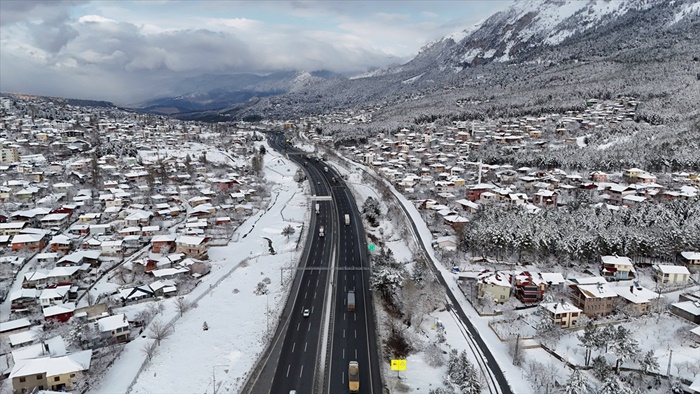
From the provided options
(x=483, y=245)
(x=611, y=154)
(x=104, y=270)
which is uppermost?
(x=611, y=154)

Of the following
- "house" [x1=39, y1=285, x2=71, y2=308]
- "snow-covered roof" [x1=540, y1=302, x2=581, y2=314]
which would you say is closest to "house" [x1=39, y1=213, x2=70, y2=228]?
"house" [x1=39, y1=285, x2=71, y2=308]

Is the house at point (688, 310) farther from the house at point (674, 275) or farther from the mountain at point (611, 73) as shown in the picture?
the mountain at point (611, 73)

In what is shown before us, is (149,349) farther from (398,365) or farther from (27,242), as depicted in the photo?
(27,242)

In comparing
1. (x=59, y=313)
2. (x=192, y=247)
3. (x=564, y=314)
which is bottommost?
(x=59, y=313)

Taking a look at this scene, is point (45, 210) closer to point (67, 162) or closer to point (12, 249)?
point (12, 249)

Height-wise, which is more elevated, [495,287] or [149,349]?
[495,287]

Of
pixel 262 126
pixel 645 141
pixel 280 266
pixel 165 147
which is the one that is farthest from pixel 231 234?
pixel 262 126

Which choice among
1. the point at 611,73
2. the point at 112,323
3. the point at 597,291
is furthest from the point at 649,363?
the point at 611,73

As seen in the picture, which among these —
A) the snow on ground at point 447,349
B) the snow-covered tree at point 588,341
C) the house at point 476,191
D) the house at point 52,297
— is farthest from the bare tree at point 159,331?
the house at point 476,191
